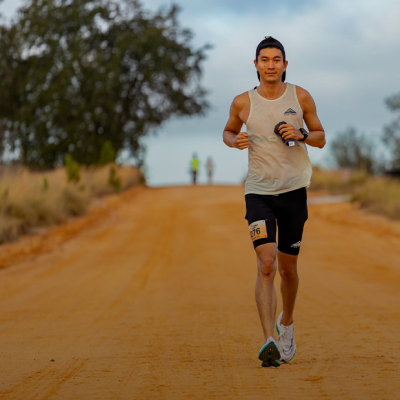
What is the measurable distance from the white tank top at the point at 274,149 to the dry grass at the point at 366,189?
45.6 ft

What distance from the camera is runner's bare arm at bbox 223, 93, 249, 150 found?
183 inches

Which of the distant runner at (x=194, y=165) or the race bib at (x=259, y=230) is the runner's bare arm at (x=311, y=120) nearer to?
the race bib at (x=259, y=230)

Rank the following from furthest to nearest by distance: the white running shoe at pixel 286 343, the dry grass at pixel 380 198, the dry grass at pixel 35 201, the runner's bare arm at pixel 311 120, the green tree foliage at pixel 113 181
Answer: the green tree foliage at pixel 113 181, the dry grass at pixel 380 198, the dry grass at pixel 35 201, the runner's bare arm at pixel 311 120, the white running shoe at pixel 286 343

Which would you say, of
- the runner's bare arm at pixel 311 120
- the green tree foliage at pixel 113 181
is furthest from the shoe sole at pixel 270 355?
the green tree foliage at pixel 113 181

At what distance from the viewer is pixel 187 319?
22.0 ft

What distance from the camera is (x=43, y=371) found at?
4375 mm

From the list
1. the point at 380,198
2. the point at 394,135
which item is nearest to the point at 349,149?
the point at 394,135

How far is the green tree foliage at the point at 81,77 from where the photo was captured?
33062 millimetres

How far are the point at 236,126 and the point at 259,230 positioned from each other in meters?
0.91

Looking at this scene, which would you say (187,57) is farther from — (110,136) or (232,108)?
(232,108)

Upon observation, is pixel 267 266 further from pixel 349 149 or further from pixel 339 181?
pixel 349 149

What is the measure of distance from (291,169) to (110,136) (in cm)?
3097

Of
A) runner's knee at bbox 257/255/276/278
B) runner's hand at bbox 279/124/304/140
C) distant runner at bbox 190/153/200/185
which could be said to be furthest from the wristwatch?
distant runner at bbox 190/153/200/185

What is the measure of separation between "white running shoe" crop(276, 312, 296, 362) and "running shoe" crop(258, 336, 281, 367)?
12.9 inches
